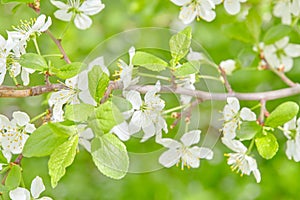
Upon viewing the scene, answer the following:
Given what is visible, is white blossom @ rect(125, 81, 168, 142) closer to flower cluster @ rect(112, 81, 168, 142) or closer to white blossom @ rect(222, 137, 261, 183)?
flower cluster @ rect(112, 81, 168, 142)

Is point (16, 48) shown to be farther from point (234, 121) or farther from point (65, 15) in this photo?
point (234, 121)

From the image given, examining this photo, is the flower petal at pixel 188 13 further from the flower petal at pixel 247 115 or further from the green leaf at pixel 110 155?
the green leaf at pixel 110 155

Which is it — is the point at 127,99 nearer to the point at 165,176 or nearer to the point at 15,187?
the point at 15,187

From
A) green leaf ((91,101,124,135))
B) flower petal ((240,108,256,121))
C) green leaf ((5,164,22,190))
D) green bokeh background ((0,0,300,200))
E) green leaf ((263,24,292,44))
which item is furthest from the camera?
green bokeh background ((0,0,300,200))

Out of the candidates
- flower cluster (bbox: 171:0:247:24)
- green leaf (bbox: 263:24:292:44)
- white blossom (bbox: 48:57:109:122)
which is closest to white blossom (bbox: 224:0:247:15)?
flower cluster (bbox: 171:0:247:24)

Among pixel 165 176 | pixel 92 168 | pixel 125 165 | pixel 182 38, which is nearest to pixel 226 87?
pixel 182 38
